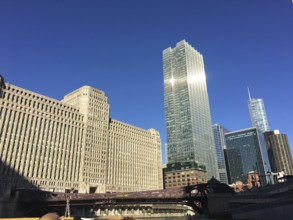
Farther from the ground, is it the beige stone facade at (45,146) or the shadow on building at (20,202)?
the beige stone facade at (45,146)

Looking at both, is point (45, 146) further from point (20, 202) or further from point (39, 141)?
point (20, 202)

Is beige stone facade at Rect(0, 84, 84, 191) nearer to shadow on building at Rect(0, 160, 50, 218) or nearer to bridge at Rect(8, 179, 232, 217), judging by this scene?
shadow on building at Rect(0, 160, 50, 218)

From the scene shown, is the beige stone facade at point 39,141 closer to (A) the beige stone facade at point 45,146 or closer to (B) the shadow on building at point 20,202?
(A) the beige stone facade at point 45,146

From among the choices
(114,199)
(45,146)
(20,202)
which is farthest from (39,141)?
(114,199)

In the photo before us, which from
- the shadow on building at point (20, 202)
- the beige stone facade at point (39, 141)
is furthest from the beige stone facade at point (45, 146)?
the shadow on building at point (20, 202)

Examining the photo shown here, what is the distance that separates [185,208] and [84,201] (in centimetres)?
9339

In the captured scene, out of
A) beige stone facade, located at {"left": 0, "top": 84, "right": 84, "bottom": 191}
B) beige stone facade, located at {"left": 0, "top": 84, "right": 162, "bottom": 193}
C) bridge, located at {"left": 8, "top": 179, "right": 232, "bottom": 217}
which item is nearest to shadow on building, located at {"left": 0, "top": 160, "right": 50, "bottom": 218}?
bridge, located at {"left": 8, "top": 179, "right": 232, "bottom": 217}

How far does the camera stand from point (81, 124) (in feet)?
642

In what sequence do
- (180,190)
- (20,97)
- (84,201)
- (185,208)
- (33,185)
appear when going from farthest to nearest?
1. (185,208)
2. (20,97)
3. (33,185)
4. (84,201)
5. (180,190)

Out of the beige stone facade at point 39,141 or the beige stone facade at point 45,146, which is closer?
the beige stone facade at point 39,141

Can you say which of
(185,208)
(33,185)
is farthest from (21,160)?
(185,208)

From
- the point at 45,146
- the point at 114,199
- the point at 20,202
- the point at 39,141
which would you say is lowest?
the point at 114,199

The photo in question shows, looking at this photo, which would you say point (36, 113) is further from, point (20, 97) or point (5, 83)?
point (5, 83)

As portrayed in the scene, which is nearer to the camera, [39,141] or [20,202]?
[20,202]
